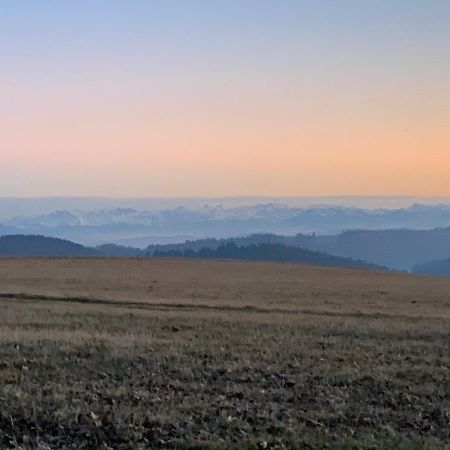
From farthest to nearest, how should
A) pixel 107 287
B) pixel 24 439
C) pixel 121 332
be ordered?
pixel 107 287 → pixel 121 332 → pixel 24 439

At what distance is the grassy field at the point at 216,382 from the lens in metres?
9.45

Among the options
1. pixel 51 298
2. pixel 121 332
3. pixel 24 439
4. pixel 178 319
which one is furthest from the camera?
pixel 51 298

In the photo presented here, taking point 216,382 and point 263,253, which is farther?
point 263,253

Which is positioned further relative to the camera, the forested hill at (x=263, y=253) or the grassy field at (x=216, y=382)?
the forested hill at (x=263, y=253)

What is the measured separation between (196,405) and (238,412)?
63 centimetres

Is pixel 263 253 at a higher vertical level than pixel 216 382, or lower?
lower

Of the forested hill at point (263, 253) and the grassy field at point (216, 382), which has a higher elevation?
the grassy field at point (216, 382)

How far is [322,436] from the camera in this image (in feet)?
30.9

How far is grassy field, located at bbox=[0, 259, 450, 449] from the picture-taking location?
9453 millimetres

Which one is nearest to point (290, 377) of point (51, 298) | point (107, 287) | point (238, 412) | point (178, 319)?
point (238, 412)

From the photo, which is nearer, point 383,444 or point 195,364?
point 383,444

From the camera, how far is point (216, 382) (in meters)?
12.6

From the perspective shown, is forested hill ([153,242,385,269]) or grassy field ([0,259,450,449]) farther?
forested hill ([153,242,385,269])

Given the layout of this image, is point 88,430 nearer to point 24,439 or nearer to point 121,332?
point 24,439
